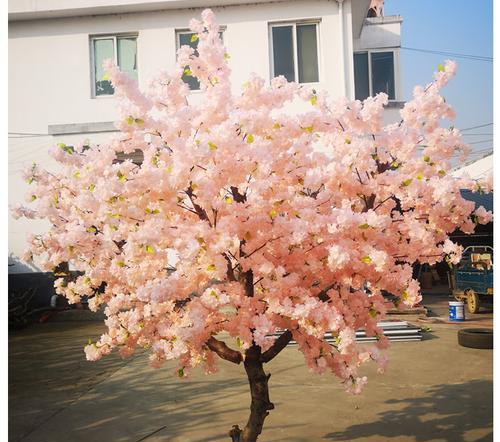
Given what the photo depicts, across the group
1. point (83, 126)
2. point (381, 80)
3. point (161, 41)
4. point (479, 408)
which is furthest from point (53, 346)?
point (381, 80)

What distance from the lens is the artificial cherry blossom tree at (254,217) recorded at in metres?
3.51

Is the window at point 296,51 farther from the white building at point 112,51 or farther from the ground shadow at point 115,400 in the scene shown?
the ground shadow at point 115,400

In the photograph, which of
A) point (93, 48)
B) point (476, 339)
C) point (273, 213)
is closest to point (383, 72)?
point (93, 48)

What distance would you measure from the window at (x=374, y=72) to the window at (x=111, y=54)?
6482mm

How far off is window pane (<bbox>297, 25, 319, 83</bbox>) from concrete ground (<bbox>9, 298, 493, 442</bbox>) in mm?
6531

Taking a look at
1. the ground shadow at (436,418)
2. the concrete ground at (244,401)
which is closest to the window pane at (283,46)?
the concrete ground at (244,401)

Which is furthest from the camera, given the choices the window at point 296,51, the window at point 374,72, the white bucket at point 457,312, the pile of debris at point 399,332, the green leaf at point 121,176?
the window at point 374,72

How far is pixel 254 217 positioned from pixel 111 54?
1075cm

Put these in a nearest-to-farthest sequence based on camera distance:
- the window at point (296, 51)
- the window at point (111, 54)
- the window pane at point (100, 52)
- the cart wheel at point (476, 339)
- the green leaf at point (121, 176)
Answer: the green leaf at point (121, 176) < the cart wheel at point (476, 339) < the window at point (296, 51) < the window at point (111, 54) < the window pane at point (100, 52)

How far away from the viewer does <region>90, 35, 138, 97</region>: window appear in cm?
1283

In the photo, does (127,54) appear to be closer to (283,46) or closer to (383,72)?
(283,46)

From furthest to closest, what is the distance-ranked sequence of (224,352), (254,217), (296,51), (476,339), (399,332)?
(296,51)
(399,332)
(476,339)
(224,352)
(254,217)

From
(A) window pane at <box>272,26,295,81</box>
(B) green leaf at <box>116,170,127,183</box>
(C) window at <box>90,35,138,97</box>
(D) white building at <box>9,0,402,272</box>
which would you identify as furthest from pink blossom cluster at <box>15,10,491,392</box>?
(C) window at <box>90,35,138,97</box>

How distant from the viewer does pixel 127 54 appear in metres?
12.9
